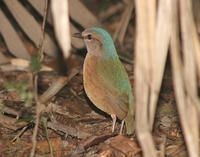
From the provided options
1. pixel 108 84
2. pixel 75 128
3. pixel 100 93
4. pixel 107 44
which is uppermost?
pixel 107 44

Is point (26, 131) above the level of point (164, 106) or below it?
below

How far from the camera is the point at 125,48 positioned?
7.43 metres

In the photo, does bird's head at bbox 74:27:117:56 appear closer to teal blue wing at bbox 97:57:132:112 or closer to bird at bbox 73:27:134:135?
bird at bbox 73:27:134:135

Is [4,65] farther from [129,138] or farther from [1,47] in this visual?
[129,138]

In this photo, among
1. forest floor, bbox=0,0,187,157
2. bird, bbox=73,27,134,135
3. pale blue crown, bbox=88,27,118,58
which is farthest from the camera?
pale blue crown, bbox=88,27,118,58

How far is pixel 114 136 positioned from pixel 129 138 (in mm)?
195

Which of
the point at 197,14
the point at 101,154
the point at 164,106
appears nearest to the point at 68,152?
the point at 101,154

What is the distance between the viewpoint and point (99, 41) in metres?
5.04

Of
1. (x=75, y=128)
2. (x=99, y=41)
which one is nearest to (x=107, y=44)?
(x=99, y=41)

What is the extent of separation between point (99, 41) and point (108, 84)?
72 centimetres

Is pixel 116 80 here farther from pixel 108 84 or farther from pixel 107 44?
pixel 107 44

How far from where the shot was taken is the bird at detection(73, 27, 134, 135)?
4.64 meters

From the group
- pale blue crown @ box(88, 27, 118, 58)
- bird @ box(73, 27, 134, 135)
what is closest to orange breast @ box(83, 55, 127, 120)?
bird @ box(73, 27, 134, 135)

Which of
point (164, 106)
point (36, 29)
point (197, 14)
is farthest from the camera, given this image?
point (197, 14)
